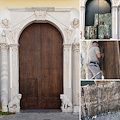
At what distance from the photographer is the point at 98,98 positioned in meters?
2.99

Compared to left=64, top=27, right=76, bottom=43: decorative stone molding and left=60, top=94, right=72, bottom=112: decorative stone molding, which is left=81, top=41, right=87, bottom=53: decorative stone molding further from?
left=60, top=94, right=72, bottom=112: decorative stone molding

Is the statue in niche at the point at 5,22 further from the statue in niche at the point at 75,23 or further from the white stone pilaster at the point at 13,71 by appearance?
the statue in niche at the point at 75,23

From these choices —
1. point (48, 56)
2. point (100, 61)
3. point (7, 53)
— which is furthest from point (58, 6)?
point (100, 61)

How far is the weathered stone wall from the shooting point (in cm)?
296

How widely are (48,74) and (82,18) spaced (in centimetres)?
299

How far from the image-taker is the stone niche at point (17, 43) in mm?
5324

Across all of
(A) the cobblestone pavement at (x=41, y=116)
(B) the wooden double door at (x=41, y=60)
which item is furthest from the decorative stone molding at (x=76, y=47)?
(A) the cobblestone pavement at (x=41, y=116)

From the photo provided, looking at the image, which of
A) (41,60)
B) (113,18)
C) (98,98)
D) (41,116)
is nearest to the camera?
(113,18)

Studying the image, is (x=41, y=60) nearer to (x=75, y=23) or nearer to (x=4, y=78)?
(x=4, y=78)

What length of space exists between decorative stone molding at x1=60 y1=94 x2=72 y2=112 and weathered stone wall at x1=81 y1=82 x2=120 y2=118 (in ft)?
7.77

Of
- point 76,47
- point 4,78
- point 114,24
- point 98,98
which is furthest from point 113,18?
point 4,78

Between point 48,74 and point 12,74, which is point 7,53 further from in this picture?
point 48,74

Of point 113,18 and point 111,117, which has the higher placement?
point 113,18

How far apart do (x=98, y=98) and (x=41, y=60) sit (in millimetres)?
2887
